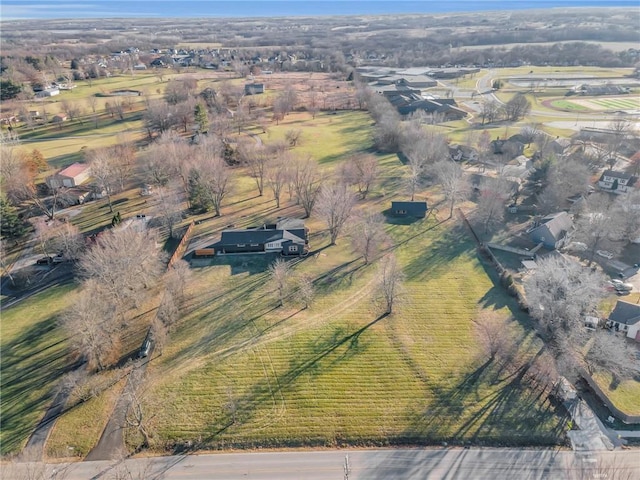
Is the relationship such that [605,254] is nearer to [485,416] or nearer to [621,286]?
[621,286]

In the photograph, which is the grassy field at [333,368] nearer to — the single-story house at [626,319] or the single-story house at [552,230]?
the single-story house at [626,319]

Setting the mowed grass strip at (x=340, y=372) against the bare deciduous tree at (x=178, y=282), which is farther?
the bare deciduous tree at (x=178, y=282)

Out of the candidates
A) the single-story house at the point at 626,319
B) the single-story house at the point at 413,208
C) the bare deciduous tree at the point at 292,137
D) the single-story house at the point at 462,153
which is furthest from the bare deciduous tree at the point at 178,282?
the single-story house at the point at 462,153

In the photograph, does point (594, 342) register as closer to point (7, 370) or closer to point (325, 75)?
point (7, 370)

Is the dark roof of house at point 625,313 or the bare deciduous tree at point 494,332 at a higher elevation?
the dark roof of house at point 625,313

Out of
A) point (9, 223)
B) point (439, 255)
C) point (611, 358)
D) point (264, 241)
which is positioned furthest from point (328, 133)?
point (611, 358)

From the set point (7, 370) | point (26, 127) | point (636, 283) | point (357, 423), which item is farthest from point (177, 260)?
point (26, 127)
